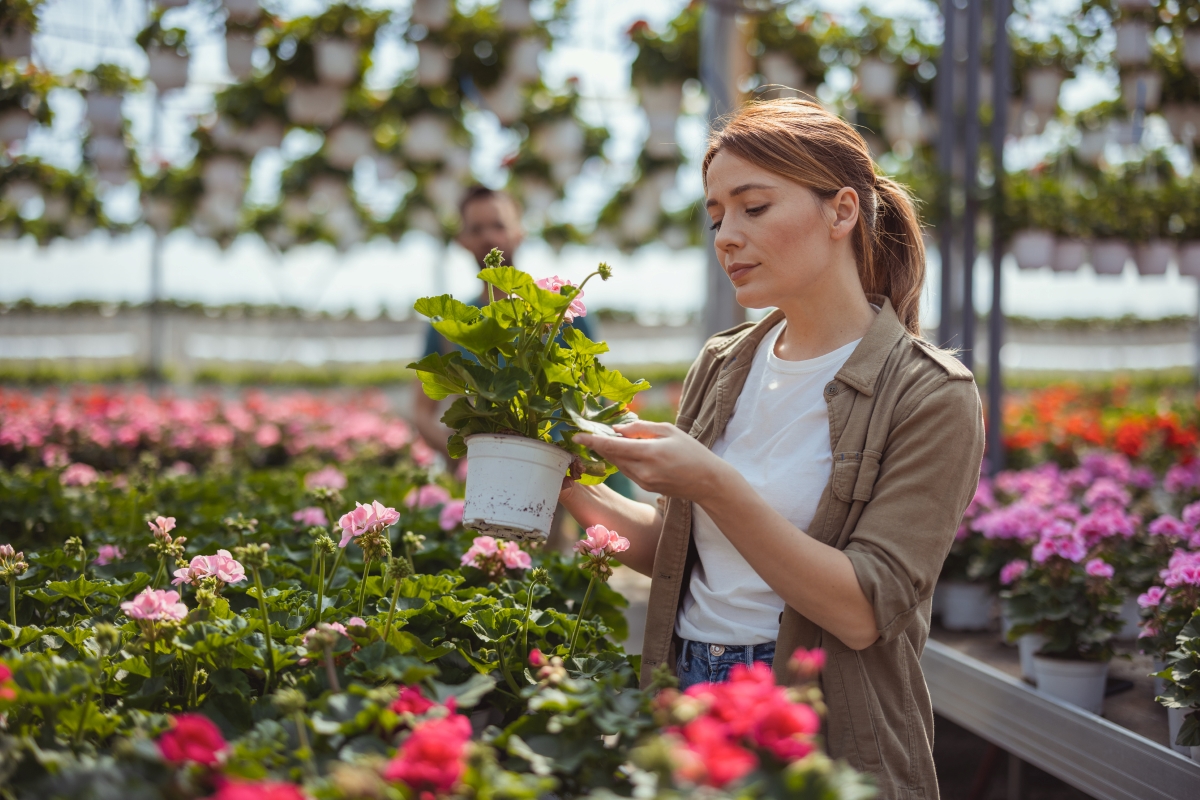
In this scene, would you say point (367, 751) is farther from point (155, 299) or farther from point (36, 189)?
point (36, 189)

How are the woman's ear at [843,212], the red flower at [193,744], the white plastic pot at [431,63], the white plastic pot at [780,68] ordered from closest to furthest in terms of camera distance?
the red flower at [193,744] → the woman's ear at [843,212] → the white plastic pot at [431,63] → the white plastic pot at [780,68]

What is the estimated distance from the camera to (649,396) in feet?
36.3

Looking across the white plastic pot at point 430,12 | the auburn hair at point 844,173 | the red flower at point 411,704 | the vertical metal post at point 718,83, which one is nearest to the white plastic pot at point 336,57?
the white plastic pot at point 430,12

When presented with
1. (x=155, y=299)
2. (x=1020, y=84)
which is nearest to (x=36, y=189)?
(x=155, y=299)

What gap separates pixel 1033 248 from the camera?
4340 mm

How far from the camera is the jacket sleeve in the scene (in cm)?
113

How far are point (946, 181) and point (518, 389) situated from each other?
11.2ft

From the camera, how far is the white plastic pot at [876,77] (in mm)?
5324

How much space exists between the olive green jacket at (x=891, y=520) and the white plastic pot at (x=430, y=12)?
13.4ft

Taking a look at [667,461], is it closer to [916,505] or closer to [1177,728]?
[916,505]

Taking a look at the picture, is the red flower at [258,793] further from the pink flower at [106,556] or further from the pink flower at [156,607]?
the pink flower at [106,556]

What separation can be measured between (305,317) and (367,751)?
41.5 ft

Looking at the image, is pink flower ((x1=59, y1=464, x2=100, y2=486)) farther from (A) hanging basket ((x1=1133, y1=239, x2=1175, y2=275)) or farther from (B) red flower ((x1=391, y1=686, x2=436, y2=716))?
(A) hanging basket ((x1=1133, y1=239, x2=1175, y2=275))

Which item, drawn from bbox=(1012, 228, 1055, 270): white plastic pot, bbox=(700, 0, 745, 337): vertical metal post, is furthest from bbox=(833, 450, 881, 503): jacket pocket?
bbox=(1012, 228, 1055, 270): white plastic pot
